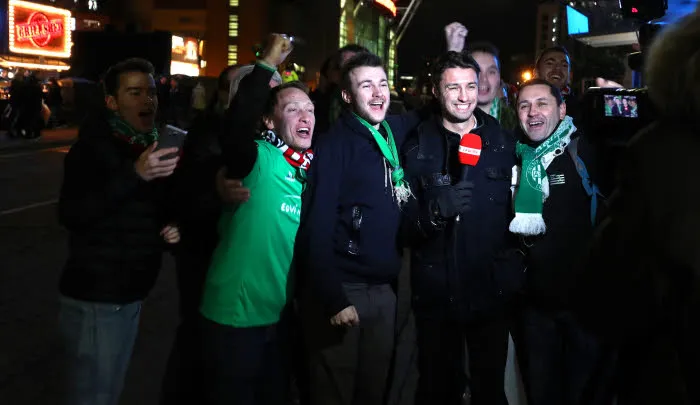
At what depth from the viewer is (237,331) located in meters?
3.36

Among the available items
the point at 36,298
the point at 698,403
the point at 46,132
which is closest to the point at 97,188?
the point at 698,403

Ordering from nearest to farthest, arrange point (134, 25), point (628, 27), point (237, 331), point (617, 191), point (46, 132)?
point (617, 191)
point (237, 331)
point (134, 25)
point (628, 27)
point (46, 132)

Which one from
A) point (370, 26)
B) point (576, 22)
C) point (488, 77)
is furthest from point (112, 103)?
point (370, 26)

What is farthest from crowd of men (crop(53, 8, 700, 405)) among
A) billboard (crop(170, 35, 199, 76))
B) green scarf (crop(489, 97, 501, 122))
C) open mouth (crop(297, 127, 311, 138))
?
billboard (crop(170, 35, 199, 76))

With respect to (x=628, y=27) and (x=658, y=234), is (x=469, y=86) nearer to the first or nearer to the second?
(x=658, y=234)

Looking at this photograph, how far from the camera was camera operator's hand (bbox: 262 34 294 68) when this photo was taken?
131 inches

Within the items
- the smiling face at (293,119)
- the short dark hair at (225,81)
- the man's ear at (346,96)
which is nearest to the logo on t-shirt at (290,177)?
the smiling face at (293,119)

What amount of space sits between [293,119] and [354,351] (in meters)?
1.18

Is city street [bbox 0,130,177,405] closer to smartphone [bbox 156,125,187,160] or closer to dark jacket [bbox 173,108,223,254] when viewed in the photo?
dark jacket [bbox 173,108,223,254]

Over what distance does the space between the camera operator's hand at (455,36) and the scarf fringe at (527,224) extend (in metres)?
1.38

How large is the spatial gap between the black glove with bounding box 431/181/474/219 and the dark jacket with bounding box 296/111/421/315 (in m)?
0.23

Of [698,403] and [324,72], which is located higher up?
[324,72]

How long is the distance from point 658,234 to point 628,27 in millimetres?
18309

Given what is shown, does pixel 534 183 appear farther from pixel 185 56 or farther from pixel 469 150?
pixel 185 56
